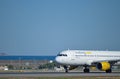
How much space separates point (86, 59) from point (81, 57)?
1.19 metres

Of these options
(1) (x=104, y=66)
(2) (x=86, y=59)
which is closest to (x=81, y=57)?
(2) (x=86, y=59)

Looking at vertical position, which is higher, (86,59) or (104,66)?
(86,59)

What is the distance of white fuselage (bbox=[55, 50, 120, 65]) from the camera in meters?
68.3

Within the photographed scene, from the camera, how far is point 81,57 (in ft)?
227

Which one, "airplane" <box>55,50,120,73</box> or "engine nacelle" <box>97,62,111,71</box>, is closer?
"engine nacelle" <box>97,62,111,71</box>

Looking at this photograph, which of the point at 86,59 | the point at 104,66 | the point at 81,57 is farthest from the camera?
the point at 86,59

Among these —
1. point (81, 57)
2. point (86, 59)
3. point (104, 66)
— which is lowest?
point (104, 66)

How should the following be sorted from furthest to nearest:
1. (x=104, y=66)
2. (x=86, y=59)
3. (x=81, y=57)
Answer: (x=86, y=59)
(x=81, y=57)
(x=104, y=66)

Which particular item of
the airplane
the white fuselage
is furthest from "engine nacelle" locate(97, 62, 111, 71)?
the white fuselage

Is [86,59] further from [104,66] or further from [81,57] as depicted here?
[104,66]

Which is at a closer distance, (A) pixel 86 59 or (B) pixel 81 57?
(B) pixel 81 57

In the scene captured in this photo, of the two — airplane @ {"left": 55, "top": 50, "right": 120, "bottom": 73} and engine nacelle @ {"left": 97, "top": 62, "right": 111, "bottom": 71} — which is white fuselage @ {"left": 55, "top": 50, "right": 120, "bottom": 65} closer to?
airplane @ {"left": 55, "top": 50, "right": 120, "bottom": 73}

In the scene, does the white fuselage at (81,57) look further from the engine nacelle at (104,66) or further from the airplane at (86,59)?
the engine nacelle at (104,66)

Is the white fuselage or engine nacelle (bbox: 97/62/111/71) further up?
the white fuselage
